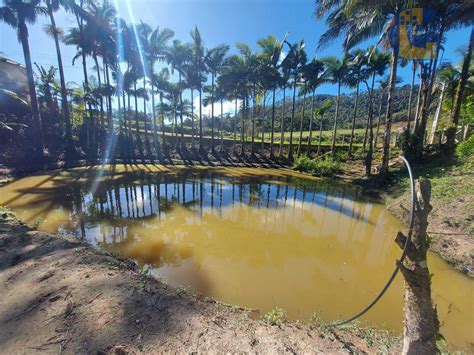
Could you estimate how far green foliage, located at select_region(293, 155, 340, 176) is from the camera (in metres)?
17.8

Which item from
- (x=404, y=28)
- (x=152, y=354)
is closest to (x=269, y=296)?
(x=152, y=354)

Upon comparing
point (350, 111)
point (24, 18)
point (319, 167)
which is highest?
point (350, 111)

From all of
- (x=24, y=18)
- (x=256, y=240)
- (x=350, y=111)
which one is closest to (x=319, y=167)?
(x=256, y=240)

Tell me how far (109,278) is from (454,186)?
1092 cm

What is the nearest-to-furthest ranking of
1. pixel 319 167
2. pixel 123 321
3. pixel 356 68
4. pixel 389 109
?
pixel 123 321 < pixel 389 109 < pixel 319 167 < pixel 356 68

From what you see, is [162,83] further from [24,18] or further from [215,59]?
[24,18]

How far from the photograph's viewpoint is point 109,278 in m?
3.80

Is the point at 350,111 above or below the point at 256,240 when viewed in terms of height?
above

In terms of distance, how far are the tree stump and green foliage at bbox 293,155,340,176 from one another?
16.3 meters

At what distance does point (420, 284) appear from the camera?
229 cm

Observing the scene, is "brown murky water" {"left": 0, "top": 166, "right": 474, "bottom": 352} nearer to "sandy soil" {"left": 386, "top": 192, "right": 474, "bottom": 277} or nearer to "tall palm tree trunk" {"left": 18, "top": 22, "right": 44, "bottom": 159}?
"sandy soil" {"left": 386, "top": 192, "right": 474, "bottom": 277}

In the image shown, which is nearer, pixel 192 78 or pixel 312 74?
pixel 312 74

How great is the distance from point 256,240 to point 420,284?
4.58m

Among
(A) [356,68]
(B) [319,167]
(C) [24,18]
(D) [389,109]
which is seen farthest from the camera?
(A) [356,68]
